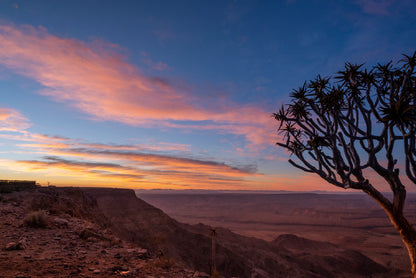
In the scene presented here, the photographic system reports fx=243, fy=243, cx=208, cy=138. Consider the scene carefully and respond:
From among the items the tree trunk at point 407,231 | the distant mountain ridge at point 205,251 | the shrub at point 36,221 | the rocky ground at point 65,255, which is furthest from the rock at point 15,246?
the distant mountain ridge at point 205,251

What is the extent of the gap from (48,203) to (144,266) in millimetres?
13730

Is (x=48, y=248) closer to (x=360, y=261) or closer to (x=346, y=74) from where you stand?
(x=346, y=74)

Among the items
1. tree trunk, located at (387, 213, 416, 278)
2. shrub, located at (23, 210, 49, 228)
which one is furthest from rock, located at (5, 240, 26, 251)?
tree trunk, located at (387, 213, 416, 278)

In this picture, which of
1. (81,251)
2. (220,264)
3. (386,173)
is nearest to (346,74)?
(386,173)

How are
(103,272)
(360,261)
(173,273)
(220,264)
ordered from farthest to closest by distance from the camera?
(360,261) → (220,264) → (173,273) → (103,272)

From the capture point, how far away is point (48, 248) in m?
8.16

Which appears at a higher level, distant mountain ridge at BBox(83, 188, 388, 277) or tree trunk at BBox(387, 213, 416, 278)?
tree trunk at BBox(387, 213, 416, 278)

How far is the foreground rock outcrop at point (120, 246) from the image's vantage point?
6957 mm

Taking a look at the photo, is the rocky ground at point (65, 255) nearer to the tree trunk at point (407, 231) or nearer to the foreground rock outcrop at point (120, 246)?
the foreground rock outcrop at point (120, 246)

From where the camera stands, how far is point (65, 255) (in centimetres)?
759

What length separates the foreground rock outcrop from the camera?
274 inches

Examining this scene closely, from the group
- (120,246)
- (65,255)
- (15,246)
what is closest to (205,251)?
(120,246)

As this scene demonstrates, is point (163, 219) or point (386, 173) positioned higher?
point (386, 173)

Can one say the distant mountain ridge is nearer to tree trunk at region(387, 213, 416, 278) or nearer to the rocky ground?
the rocky ground
